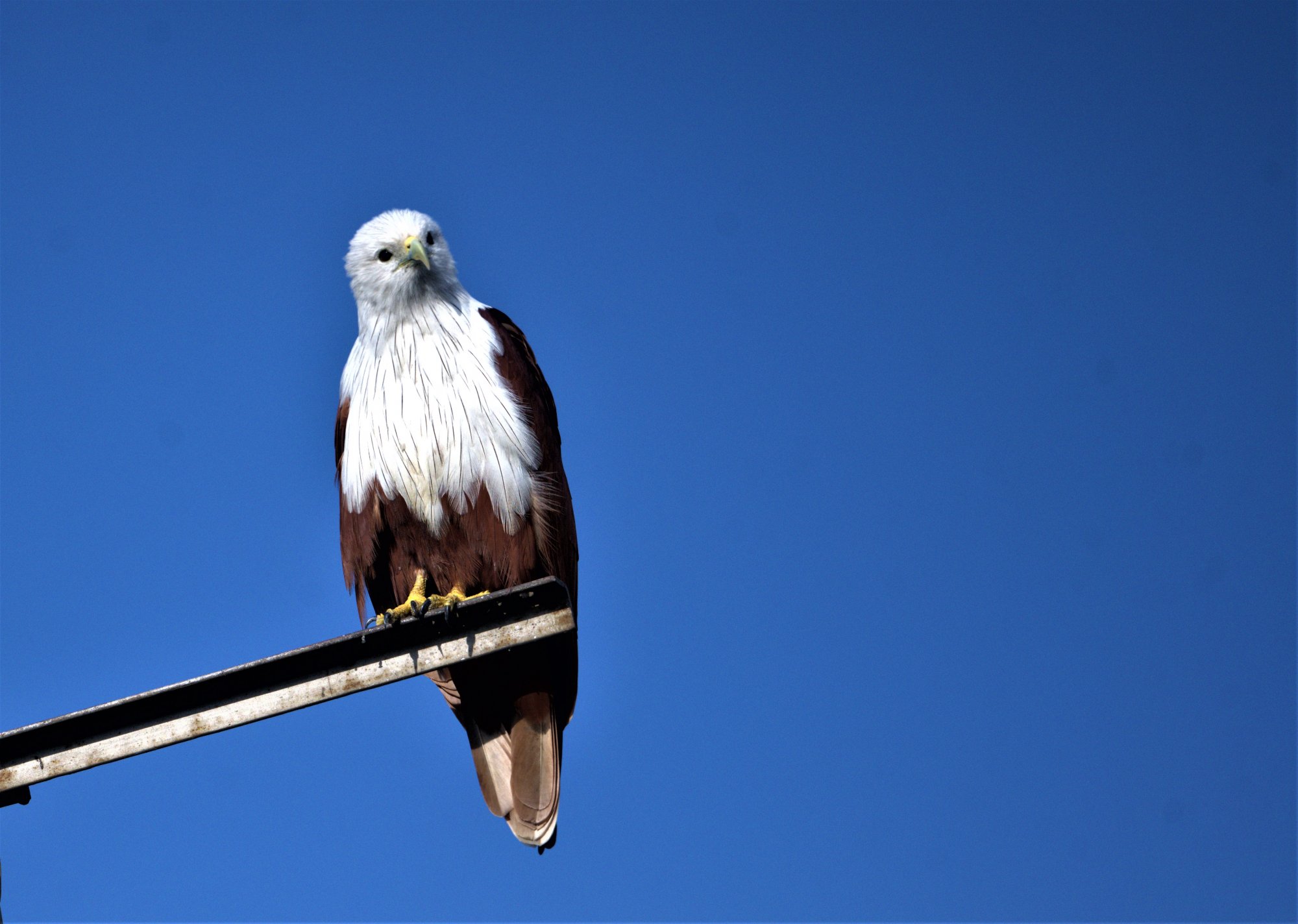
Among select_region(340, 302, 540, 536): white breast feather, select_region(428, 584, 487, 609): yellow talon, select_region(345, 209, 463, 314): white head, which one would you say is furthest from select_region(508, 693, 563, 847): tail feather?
select_region(345, 209, 463, 314): white head

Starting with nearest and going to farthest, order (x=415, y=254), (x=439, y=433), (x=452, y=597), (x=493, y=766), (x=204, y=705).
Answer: (x=204, y=705) < (x=452, y=597) < (x=493, y=766) < (x=439, y=433) < (x=415, y=254)

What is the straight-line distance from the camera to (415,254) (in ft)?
26.6

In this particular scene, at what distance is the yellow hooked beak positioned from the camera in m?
8.09

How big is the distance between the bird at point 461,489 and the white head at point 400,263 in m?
0.01

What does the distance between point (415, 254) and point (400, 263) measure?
147 millimetres

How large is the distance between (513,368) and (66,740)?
3.27m

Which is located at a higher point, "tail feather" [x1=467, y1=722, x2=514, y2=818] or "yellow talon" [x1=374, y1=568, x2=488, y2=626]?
"yellow talon" [x1=374, y1=568, x2=488, y2=626]

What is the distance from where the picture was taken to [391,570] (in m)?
8.06

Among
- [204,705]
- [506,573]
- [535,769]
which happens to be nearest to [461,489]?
[506,573]

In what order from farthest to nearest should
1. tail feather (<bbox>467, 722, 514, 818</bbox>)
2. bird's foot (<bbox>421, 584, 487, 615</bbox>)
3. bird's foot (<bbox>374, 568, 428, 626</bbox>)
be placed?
tail feather (<bbox>467, 722, 514, 818</bbox>) < bird's foot (<bbox>374, 568, 428, 626</bbox>) < bird's foot (<bbox>421, 584, 487, 615</bbox>)

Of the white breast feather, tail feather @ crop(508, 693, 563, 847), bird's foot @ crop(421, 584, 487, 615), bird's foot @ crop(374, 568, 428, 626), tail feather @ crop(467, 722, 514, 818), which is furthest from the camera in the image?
the white breast feather

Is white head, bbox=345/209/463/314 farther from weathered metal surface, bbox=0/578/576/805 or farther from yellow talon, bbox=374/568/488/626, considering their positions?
weathered metal surface, bbox=0/578/576/805

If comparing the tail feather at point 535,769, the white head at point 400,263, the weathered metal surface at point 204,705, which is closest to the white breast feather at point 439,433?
the white head at point 400,263

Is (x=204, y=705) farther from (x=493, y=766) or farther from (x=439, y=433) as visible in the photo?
(x=439, y=433)
